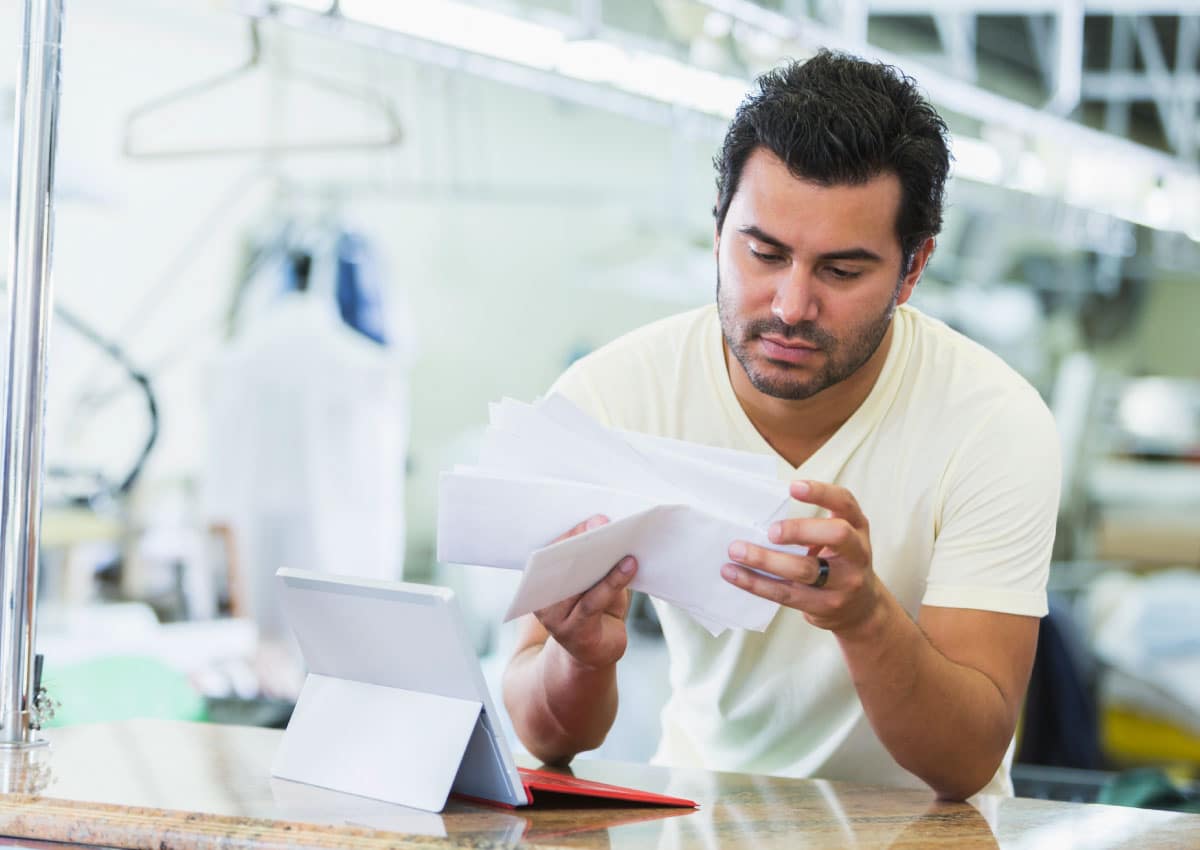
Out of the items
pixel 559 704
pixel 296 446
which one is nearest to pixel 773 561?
pixel 559 704

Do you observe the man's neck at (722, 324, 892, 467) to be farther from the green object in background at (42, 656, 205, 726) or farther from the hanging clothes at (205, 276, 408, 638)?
the hanging clothes at (205, 276, 408, 638)

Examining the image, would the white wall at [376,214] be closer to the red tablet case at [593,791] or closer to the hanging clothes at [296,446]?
the hanging clothes at [296,446]

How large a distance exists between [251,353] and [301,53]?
1.35 m

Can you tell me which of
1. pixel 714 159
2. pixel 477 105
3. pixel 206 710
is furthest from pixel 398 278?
pixel 714 159

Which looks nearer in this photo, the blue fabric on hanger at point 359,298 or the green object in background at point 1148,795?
the green object in background at point 1148,795

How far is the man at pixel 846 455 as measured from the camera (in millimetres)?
1526

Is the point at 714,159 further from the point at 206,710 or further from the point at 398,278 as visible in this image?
the point at 398,278

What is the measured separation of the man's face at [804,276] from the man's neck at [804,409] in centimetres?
11

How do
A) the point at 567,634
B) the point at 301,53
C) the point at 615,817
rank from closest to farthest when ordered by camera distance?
the point at 615,817
the point at 567,634
the point at 301,53

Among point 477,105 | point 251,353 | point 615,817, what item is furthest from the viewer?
point 477,105

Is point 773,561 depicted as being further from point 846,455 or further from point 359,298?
point 359,298

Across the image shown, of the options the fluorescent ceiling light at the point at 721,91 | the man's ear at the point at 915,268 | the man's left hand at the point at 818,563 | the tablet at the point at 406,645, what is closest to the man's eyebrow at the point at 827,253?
the man's ear at the point at 915,268

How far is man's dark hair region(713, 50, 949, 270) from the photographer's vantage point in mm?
1580

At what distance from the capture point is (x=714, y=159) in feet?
6.14
